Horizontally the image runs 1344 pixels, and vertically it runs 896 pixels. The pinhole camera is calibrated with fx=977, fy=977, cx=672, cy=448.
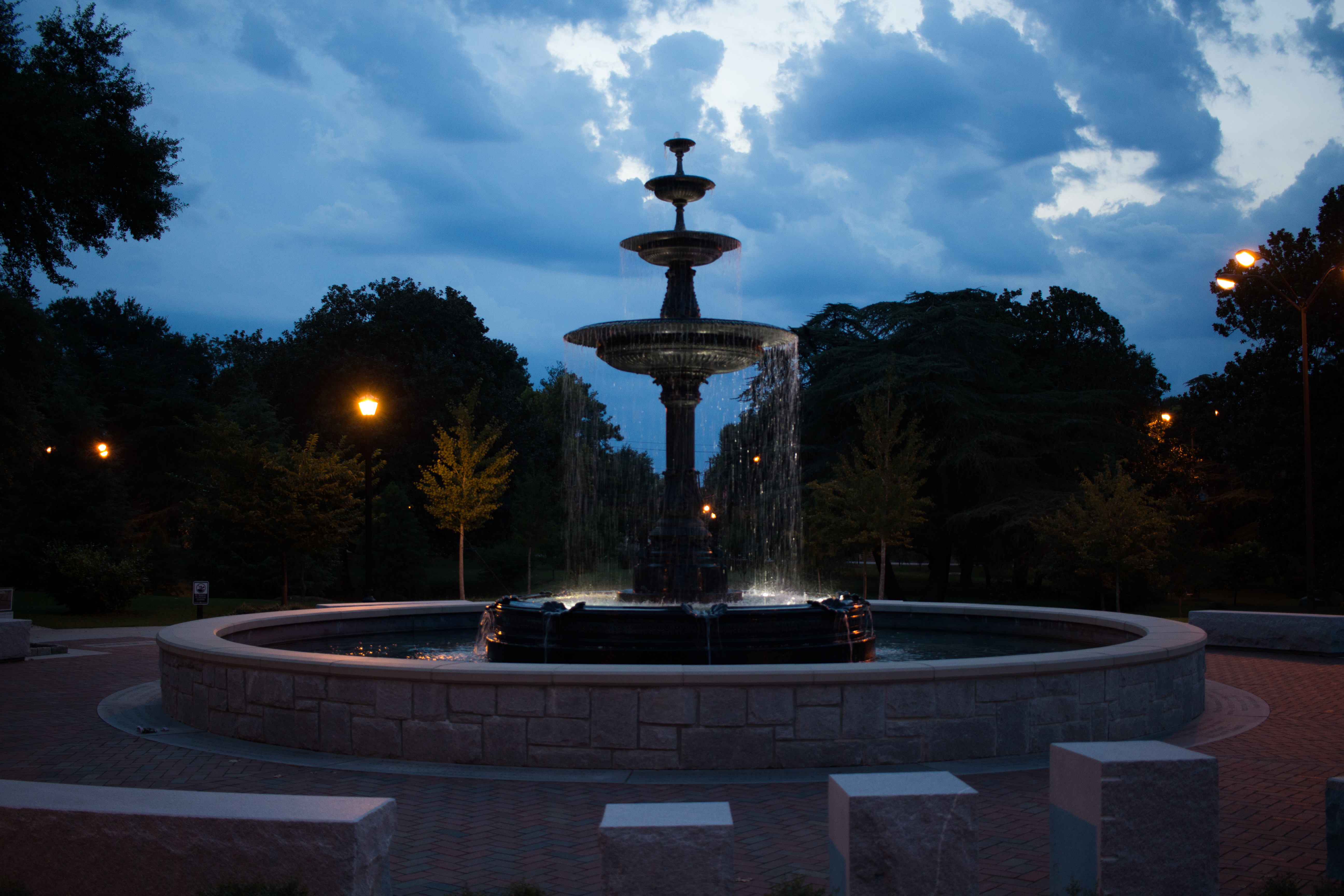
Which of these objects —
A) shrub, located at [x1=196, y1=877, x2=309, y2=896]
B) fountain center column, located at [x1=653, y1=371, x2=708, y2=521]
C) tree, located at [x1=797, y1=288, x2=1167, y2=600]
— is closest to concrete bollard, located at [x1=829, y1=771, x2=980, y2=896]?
shrub, located at [x1=196, y1=877, x2=309, y2=896]

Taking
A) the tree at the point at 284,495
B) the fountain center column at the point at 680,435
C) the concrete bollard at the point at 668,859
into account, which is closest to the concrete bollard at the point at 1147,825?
the concrete bollard at the point at 668,859

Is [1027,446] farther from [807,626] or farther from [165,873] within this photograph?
[165,873]

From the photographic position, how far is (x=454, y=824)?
630cm

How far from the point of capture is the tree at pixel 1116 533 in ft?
84.0

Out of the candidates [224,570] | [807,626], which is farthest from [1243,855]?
[224,570]

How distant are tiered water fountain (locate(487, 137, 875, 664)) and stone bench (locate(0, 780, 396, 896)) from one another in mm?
6140

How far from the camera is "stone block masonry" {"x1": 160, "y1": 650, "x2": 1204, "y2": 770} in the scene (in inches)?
300

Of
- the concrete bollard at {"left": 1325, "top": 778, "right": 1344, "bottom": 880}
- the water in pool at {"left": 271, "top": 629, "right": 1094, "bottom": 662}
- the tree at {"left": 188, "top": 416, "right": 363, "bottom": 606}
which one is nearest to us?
the concrete bollard at {"left": 1325, "top": 778, "right": 1344, "bottom": 880}

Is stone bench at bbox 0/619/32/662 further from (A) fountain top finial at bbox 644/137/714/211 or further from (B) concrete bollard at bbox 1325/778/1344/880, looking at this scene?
(B) concrete bollard at bbox 1325/778/1344/880

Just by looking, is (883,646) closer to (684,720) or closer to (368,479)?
(684,720)

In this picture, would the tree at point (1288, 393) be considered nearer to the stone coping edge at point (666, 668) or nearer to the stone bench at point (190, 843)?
the stone coping edge at point (666, 668)

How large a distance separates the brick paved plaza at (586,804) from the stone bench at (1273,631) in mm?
6497

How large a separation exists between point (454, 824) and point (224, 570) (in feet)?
105

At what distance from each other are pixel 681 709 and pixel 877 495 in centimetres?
2087
